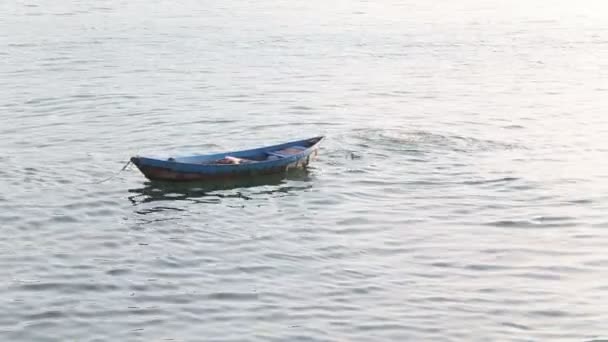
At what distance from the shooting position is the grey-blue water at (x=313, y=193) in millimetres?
20453

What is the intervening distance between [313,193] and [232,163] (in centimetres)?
216

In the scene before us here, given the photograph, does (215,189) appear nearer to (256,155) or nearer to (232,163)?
(232,163)

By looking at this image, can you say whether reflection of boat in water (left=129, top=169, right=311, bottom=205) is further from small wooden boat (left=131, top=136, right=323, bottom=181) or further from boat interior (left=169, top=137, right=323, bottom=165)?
boat interior (left=169, top=137, right=323, bottom=165)

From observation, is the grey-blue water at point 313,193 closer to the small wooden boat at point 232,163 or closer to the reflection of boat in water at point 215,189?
the reflection of boat in water at point 215,189

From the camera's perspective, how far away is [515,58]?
50625 mm

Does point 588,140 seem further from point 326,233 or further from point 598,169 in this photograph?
point 326,233

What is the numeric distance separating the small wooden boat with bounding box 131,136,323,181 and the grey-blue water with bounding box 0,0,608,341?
41 centimetres

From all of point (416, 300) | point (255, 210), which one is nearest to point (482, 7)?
point (255, 210)

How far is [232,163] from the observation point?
28.4 meters

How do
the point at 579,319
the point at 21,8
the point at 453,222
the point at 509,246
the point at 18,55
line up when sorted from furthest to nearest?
the point at 21,8
the point at 18,55
the point at 453,222
the point at 509,246
the point at 579,319

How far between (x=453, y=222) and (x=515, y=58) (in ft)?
85.5

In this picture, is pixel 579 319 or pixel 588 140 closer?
pixel 579 319

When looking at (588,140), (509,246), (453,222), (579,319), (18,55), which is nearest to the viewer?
(579,319)

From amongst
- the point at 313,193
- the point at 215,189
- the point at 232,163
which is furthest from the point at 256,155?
the point at 313,193
